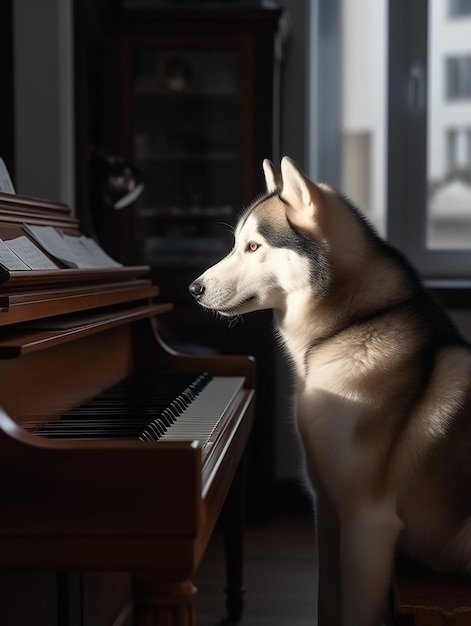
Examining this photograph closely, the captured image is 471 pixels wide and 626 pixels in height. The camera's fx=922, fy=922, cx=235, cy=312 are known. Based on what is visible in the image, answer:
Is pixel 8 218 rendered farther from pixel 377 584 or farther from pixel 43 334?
pixel 377 584

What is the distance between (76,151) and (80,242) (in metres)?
1.06

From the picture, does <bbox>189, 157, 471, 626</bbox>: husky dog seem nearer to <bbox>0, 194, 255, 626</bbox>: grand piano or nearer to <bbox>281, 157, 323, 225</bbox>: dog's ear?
<bbox>281, 157, 323, 225</bbox>: dog's ear

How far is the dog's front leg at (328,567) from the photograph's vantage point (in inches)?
74.5

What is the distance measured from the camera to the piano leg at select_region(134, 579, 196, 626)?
46.8 inches

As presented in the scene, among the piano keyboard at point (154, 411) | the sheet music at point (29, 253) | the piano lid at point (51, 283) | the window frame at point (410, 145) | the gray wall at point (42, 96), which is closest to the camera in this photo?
the piano lid at point (51, 283)

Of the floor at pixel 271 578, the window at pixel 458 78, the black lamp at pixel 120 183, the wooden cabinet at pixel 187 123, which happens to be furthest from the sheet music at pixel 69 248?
the window at pixel 458 78

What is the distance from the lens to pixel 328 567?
1925 mm

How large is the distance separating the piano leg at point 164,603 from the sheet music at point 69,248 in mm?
834

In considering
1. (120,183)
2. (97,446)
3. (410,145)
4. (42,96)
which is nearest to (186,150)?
(120,183)

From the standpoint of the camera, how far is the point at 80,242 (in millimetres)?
2148

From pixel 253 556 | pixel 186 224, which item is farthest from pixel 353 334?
pixel 186 224

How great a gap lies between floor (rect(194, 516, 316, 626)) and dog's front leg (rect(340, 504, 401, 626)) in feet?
2.87

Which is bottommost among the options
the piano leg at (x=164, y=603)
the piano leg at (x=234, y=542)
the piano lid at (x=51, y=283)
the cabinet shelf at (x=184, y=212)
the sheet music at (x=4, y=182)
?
the piano leg at (x=234, y=542)

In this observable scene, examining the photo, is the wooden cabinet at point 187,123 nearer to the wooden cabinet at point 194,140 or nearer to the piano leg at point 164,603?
the wooden cabinet at point 194,140
